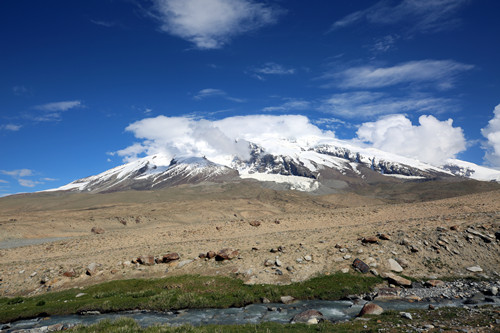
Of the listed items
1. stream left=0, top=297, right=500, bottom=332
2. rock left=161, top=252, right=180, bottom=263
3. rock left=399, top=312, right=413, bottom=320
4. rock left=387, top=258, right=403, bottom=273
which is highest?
rock left=161, top=252, right=180, bottom=263

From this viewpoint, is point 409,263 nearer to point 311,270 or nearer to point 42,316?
point 311,270

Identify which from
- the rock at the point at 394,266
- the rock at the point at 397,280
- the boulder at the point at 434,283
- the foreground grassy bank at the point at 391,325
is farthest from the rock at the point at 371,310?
the rock at the point at 394,266

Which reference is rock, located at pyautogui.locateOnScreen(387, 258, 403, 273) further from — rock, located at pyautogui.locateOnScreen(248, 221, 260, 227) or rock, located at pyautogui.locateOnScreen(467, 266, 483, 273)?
rock, located at pyautogui.locateOnScreen(248, 221, 260, 227)

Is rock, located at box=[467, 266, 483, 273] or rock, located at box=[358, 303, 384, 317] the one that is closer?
rock, located at box=[358, 303, 384, 317]

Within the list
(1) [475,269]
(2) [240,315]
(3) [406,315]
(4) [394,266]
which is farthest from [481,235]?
(2) [240,315]

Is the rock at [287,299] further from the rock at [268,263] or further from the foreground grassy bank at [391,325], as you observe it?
the rock at [268,263]

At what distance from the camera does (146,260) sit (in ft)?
98.3

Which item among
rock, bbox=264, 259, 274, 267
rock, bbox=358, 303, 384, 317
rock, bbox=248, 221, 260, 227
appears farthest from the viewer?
rock, bbox=248, 221, 260, 227

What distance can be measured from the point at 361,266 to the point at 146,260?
66.3 feet

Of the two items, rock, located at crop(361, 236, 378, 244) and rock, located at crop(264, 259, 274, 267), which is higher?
rock, located at crop(361, 236, 378, 244)

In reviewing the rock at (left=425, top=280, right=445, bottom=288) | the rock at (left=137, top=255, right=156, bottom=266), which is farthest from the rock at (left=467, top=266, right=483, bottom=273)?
the rock at (left=137, top=255, right=156, bottom=266)

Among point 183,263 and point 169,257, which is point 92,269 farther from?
point 183,263

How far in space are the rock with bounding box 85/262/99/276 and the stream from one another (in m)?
7.91

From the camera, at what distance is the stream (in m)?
18.5
